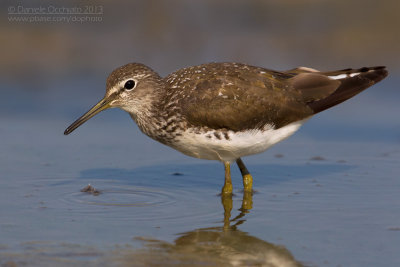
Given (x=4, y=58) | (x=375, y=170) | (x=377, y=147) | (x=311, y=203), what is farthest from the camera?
(x=4, y=58)

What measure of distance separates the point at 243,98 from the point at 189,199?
1412 millimetres

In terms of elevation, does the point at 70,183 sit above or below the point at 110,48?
below

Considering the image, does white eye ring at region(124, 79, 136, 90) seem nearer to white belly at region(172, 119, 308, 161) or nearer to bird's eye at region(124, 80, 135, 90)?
bird's eye at region(124, 80, 135, 90)

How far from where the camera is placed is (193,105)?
8539mm

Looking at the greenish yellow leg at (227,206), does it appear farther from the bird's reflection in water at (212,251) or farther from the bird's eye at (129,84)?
the bird's eye at (129,84)

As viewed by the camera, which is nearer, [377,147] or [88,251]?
[88,251]

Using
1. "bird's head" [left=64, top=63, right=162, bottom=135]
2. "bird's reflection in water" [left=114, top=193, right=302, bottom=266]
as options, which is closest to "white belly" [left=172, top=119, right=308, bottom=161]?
"bird's head" [left=64, top=63, right=162, bottom=135]

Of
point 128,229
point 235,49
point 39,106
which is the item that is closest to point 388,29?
point 235,49

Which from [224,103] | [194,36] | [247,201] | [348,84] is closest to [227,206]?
[247,201]

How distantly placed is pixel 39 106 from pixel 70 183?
13.0 feet

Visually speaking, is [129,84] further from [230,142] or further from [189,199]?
[189,199]

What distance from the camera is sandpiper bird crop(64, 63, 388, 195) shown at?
8547 millimetres

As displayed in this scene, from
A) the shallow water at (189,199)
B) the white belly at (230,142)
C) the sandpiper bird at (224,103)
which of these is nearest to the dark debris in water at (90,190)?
the shallow water at (189,199)

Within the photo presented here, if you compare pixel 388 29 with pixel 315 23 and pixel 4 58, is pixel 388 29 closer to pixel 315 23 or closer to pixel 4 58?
pixel 315 23
